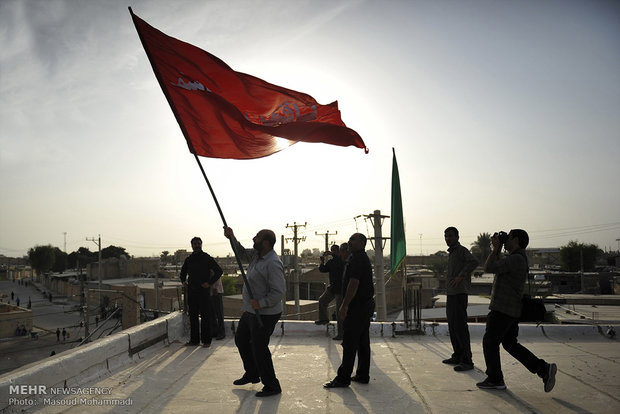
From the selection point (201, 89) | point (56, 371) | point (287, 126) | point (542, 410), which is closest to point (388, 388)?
point (542, 410)

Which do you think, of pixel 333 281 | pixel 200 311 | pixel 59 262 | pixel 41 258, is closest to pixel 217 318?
pixel 200 311

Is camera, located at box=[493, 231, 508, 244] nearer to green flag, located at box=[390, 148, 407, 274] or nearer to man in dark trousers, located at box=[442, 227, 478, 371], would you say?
man in dark trousers, located at box=[442, 227, 478, 371]

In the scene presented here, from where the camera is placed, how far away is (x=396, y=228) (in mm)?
11391

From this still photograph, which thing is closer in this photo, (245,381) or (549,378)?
(549,378)

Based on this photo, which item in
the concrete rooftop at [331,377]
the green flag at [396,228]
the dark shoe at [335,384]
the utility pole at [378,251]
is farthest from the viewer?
the utility pole at [378,251]

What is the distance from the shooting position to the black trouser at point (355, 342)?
452 centimetres

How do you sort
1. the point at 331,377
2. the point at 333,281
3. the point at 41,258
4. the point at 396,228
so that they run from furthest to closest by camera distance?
the point at 41,258 → the point at 396,228 → the point at 333,281 → the point at 331,377

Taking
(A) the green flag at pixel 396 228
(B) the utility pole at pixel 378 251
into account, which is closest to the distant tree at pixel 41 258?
(B) the utility pole at pixel 378 251

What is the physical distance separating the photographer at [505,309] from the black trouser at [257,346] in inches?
84.4

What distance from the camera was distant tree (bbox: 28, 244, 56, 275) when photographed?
92.4 meters

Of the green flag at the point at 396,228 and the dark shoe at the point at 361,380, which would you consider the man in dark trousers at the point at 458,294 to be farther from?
the green flag at the point at 396,228

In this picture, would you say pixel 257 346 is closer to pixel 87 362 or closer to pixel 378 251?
pixel 87 362

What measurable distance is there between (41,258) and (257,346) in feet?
345
